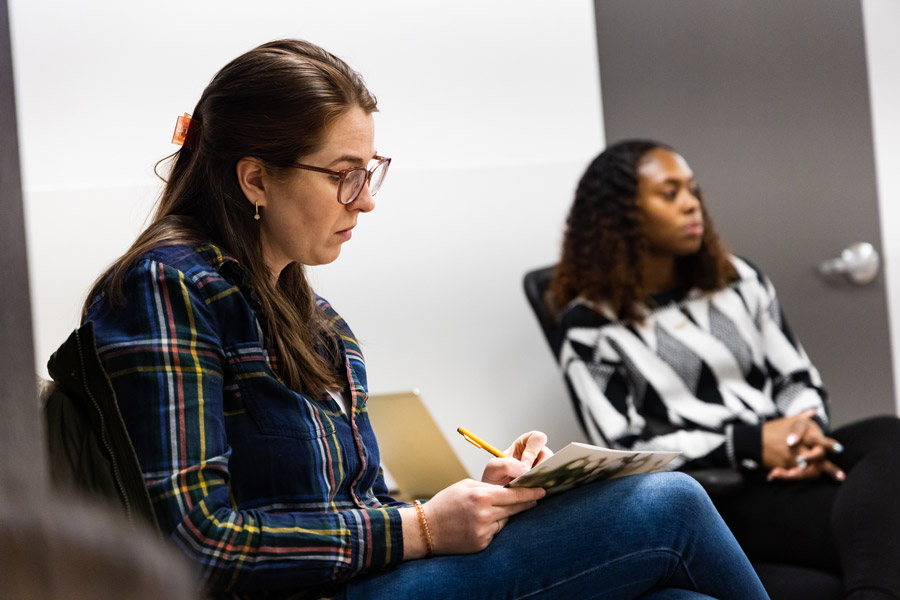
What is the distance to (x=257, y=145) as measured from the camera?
124 centimetres

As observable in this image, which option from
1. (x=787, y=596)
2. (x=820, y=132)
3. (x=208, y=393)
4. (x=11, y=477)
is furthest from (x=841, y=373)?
(x=11, y=477)

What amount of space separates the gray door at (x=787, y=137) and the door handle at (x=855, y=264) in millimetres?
28

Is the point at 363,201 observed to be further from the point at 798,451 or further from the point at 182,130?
the point at 798,451

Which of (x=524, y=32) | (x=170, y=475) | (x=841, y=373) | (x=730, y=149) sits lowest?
(x=841, y=373)

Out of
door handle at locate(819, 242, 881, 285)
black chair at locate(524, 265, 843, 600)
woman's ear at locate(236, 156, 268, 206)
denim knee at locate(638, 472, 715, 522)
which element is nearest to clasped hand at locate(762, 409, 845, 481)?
black chair at locate(524, 265, 843, 600)

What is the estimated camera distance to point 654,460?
4.03 feet

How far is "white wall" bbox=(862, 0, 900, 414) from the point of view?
2.95 meters

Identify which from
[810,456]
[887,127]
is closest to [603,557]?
[810,456]

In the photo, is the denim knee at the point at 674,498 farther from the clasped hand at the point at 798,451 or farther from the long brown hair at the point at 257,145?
the clasped hand at the point at 798,451

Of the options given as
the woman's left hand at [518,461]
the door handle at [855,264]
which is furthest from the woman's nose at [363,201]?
the door handle at [855,264]

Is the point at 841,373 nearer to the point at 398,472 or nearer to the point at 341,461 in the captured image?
the point at 398,472

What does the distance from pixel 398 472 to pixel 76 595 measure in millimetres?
1756

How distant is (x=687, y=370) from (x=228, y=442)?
→ 140cm

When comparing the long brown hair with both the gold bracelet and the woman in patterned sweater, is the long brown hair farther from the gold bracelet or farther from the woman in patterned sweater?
the woman in patterned sweater
